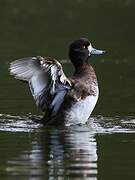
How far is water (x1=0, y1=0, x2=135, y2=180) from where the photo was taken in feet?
32.8

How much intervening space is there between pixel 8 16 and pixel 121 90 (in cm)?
1311

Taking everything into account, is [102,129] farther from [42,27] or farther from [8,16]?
[8,16]

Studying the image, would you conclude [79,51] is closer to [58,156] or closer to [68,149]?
[68,149]

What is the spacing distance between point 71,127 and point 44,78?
2.79 ft

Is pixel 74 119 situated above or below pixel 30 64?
below

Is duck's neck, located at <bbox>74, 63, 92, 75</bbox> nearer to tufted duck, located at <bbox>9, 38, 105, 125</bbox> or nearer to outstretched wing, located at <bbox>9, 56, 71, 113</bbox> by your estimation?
tufted duck, located at <bbox>9, 38, 105, 125</bbox>

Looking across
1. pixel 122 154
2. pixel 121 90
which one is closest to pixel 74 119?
pixel 122 154

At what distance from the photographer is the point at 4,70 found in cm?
1852

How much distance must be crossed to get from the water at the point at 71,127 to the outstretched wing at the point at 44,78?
0.40 m

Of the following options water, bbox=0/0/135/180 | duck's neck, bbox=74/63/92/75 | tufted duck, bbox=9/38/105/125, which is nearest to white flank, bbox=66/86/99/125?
tufted duck, bbox=9/38/105/125

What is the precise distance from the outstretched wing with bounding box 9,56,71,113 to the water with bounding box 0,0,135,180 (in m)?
0.40

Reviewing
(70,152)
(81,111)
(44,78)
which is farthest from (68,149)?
(81,111)

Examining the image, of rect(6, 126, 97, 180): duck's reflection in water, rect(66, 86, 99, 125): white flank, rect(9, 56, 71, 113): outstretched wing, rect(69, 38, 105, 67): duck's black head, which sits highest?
rect(69, 38, 105, 67): duck's black head

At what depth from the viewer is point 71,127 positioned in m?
12.8
